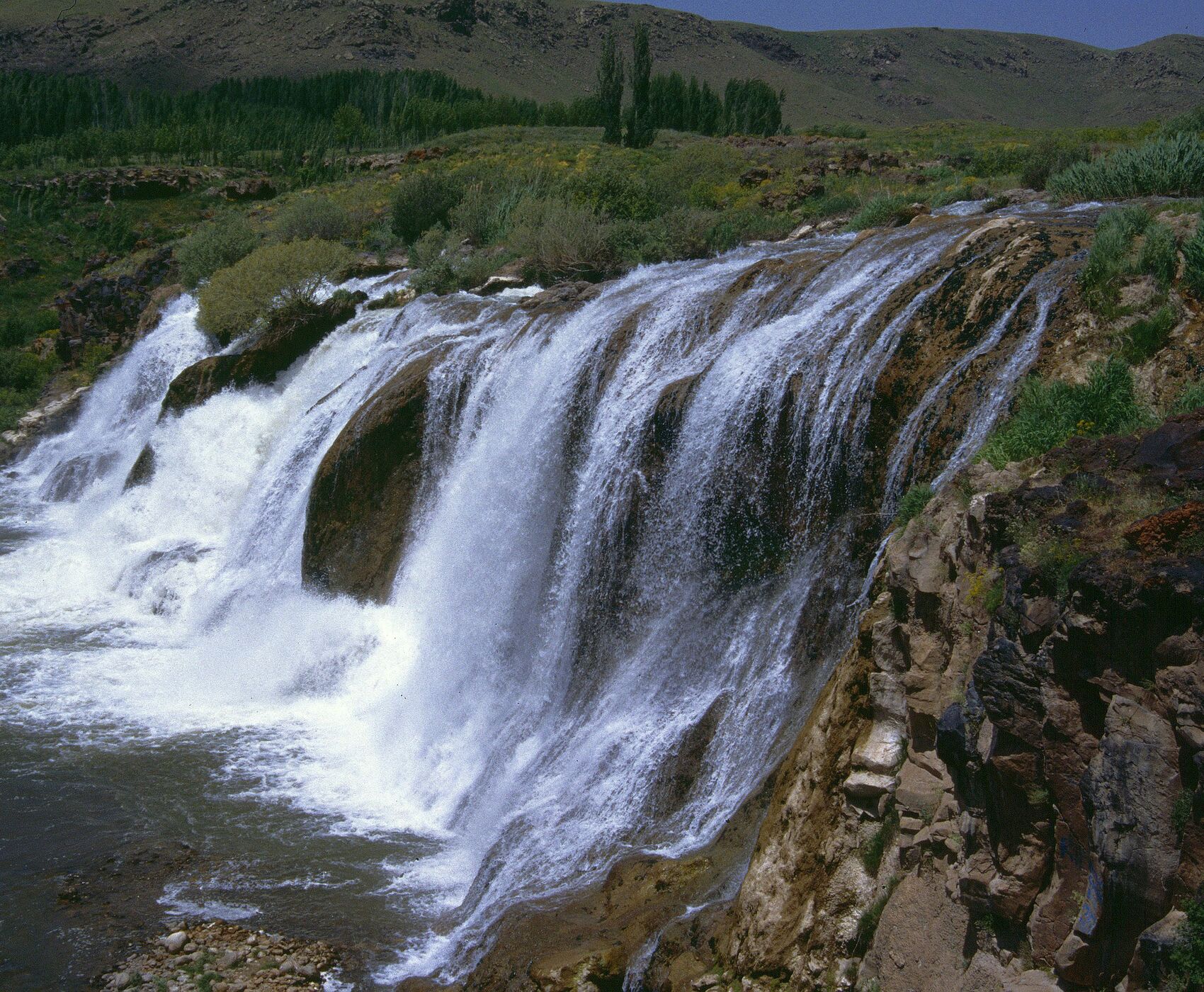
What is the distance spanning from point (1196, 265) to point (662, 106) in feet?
225

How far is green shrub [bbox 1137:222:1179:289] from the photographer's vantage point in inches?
375

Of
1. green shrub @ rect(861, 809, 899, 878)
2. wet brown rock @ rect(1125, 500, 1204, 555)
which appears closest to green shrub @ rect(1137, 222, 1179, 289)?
wet brown rock @ rect(1125, 500, 1204, 555)

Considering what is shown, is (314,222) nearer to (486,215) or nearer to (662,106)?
(486,215)

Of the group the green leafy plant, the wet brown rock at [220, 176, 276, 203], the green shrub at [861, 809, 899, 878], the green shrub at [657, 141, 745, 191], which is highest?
the wet brown rock at [220, 176, 276, 203]

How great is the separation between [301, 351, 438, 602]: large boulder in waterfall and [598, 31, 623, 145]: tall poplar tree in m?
41.5

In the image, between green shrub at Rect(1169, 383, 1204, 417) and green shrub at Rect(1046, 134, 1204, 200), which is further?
green shrub at Rect(1046, 134, 1204, 200)

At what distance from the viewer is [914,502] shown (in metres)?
8.77

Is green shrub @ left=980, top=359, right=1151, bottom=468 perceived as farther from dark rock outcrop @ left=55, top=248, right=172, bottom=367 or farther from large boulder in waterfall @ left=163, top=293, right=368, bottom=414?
dark rock outcrop @ left=55, top=248, right=172, bottom=367

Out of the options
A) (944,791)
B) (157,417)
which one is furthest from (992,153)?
(944,791)

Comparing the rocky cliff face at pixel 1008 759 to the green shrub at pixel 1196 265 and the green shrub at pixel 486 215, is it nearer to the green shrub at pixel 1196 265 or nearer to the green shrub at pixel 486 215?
the green shrub at pixel 1196 265

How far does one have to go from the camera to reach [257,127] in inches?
3179

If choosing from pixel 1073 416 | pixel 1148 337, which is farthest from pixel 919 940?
pixel 1148 337

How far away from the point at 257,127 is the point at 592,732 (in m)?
80.3

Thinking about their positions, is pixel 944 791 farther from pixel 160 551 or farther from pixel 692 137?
pixel 692 137
